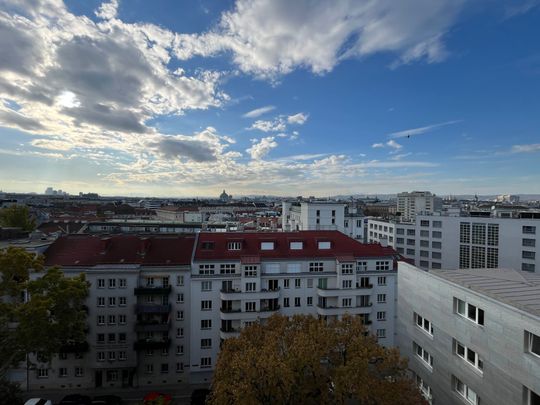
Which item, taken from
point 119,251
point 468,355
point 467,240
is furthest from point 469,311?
point 467,240

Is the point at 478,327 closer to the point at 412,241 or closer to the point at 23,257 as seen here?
the point at 23,257

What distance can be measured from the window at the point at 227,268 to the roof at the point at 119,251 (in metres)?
4.53

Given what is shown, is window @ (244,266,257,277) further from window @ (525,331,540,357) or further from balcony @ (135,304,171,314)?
window @ (525,331,540,357)

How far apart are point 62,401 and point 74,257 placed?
16579 mm

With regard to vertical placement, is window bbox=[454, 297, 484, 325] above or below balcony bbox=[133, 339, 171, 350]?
above

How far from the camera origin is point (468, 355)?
20.0 meters

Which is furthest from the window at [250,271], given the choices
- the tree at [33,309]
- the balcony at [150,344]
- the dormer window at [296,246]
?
the tree at [33,309]

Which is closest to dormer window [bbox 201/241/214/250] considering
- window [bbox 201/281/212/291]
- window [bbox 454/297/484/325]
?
window [bbox 201/281/212/291]

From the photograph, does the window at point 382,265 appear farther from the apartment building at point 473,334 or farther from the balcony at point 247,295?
the apartment building at point 473,334

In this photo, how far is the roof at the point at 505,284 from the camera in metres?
16.7

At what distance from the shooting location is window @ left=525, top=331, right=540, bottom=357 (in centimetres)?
1531

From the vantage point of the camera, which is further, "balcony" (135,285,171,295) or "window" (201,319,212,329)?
"window" (201,319,212,329)

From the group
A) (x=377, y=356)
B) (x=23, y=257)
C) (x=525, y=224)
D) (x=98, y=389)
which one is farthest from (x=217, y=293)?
(x=525, y=224)

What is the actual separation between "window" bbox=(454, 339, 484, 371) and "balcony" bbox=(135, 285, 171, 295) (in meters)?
32.5
